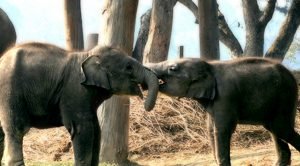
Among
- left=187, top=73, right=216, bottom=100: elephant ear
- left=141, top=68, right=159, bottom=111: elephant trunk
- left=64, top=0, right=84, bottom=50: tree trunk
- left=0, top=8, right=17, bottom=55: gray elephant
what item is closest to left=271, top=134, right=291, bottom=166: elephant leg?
left=187, top=73, right=216, bottom=100: elephant ear

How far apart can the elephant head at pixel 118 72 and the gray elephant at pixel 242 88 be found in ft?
3.47

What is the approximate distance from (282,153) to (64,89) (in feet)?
10.6

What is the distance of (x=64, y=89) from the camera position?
27.2 feet

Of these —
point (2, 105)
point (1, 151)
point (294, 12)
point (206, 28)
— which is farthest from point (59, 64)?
point (294, 12)

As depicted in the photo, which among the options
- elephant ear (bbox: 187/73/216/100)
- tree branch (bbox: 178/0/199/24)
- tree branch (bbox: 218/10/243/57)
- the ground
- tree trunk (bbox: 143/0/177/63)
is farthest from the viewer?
tree branch (bbox: 218/10/243/57)

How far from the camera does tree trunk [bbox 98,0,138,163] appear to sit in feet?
36.0

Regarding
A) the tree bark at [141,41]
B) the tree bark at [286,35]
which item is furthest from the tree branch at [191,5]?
the tree bark at [286,35]

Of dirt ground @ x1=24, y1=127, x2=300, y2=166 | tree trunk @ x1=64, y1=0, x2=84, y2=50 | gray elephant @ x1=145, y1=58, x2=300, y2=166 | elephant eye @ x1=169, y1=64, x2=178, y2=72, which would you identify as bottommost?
dirt ground @ x1=24, y1=127, x2=300, y2=166

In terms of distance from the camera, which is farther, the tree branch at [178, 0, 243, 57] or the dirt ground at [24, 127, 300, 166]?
the tree branch at [178, 0, 243, 57]

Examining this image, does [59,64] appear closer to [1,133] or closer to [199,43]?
[1,133]

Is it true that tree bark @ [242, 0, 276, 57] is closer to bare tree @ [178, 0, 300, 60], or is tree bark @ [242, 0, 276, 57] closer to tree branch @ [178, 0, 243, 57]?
bare tree @ [178, 0, 300, 60]

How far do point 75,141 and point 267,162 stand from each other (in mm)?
3550

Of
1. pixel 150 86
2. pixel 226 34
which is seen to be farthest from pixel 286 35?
pixel 150 86

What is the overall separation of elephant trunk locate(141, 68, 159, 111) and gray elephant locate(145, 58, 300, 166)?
102cm
